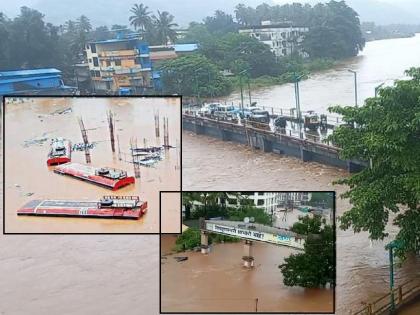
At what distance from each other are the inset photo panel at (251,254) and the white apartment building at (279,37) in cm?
1323

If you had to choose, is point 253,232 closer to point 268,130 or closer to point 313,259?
point 313,259

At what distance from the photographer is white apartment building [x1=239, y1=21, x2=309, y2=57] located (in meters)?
15.0

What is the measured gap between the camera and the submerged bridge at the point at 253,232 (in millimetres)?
1647

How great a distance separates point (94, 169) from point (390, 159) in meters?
1.41

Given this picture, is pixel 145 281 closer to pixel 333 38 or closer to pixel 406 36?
pixel 333 38

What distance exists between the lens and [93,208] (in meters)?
1.95

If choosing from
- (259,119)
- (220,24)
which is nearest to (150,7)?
(220,24)

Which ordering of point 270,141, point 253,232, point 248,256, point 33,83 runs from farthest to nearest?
point 33,83, point 270,141, point 248,256, point 253,232

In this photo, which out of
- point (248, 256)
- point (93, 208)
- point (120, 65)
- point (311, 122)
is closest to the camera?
point (248, 256)

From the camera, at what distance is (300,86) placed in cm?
1230

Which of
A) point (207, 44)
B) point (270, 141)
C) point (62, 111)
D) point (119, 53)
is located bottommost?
point (270, 141)

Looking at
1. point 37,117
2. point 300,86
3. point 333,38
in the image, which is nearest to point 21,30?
point 300,86

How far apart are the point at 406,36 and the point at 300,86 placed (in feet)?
51.2

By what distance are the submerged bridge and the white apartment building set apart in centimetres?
1336
